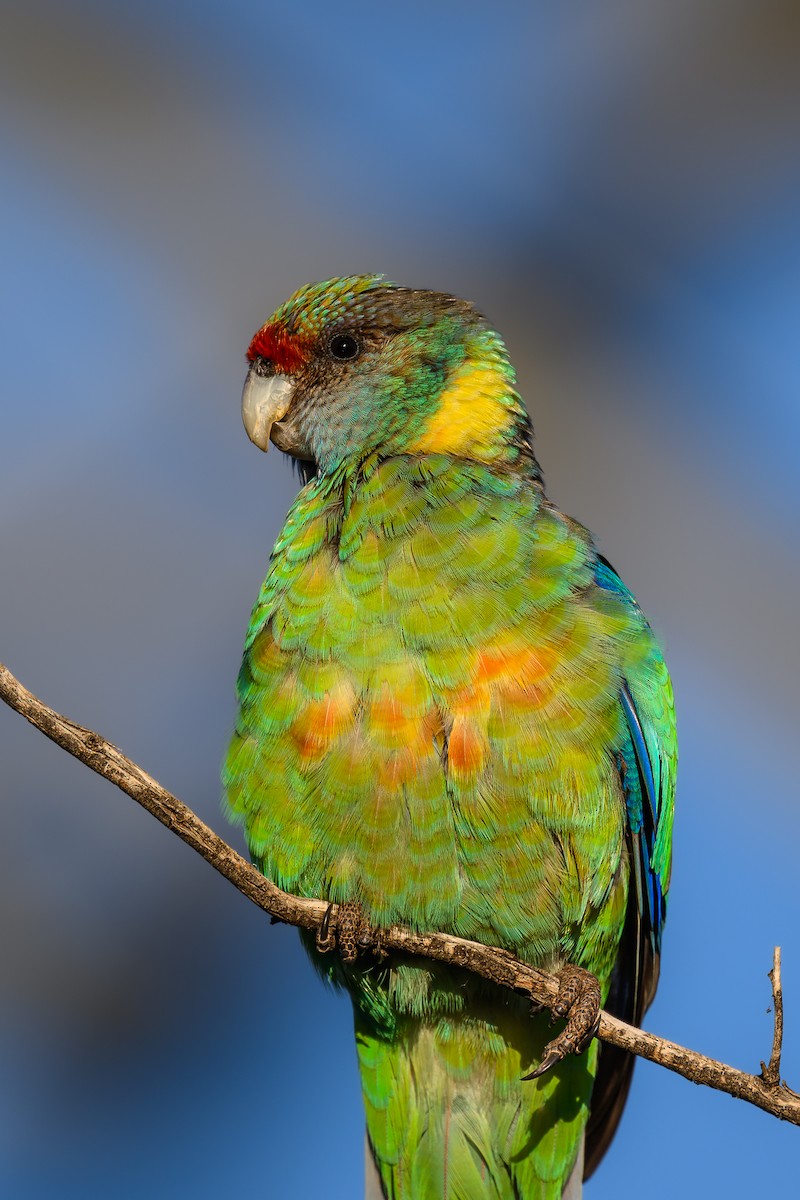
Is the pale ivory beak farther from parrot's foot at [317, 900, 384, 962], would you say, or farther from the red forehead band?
parrot's foot at [317, 900, 384, 962]

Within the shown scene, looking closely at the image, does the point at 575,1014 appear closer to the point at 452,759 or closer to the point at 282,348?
the point at 452,759

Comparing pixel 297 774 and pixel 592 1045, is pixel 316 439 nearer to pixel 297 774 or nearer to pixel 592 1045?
pixel 297 774

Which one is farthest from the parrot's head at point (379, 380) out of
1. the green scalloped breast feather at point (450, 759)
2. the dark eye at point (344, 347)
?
the green scalloped breast feather at point (450, 759)

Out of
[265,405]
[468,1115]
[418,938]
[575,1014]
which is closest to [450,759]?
[418,938]

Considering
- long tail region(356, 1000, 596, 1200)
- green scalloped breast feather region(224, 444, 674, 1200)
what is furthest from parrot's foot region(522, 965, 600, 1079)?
long tail region(356, 1000, 596, 1200)

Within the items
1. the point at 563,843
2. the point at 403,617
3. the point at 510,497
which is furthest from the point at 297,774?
the point at 510,497

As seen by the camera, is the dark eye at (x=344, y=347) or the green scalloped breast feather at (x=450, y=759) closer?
the green scalloped breast feather at (x=450, y=759)

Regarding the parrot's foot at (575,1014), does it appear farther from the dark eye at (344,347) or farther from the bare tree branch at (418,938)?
the dark eye at (344,347)
